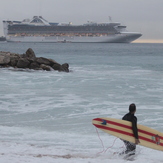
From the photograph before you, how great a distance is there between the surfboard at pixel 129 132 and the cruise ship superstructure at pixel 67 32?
423 ft

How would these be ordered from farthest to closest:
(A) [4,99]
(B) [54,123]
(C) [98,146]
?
(A) [4,99], (B) [54,123], (C) [98,146]

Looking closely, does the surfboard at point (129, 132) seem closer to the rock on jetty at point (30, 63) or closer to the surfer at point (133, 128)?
the surfer at point (133, 128)

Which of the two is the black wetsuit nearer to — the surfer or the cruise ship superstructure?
the surfer

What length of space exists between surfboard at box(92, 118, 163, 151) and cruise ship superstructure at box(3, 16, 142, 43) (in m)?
129

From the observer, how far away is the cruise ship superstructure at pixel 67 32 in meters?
135

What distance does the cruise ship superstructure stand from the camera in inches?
5330

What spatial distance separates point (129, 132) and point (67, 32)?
439 feet

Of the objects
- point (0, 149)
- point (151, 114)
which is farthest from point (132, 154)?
point (151, 114)

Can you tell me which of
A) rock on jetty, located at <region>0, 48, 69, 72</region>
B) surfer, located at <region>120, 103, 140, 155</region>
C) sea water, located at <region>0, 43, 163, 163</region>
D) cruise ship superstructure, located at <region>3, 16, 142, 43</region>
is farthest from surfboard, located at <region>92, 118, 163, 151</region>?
cruise ship superstructure, located at <region>3, 16, 142, 43</region>

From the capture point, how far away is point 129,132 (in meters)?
6.65

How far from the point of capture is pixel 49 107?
1333 centimetres

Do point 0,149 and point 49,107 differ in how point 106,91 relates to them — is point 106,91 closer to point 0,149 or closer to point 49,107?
point 49,107

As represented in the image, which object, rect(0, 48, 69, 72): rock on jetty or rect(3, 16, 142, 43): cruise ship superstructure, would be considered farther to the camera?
rect(3, 16, 142, 43): cruise ship superstructure

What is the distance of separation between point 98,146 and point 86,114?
3839mm
